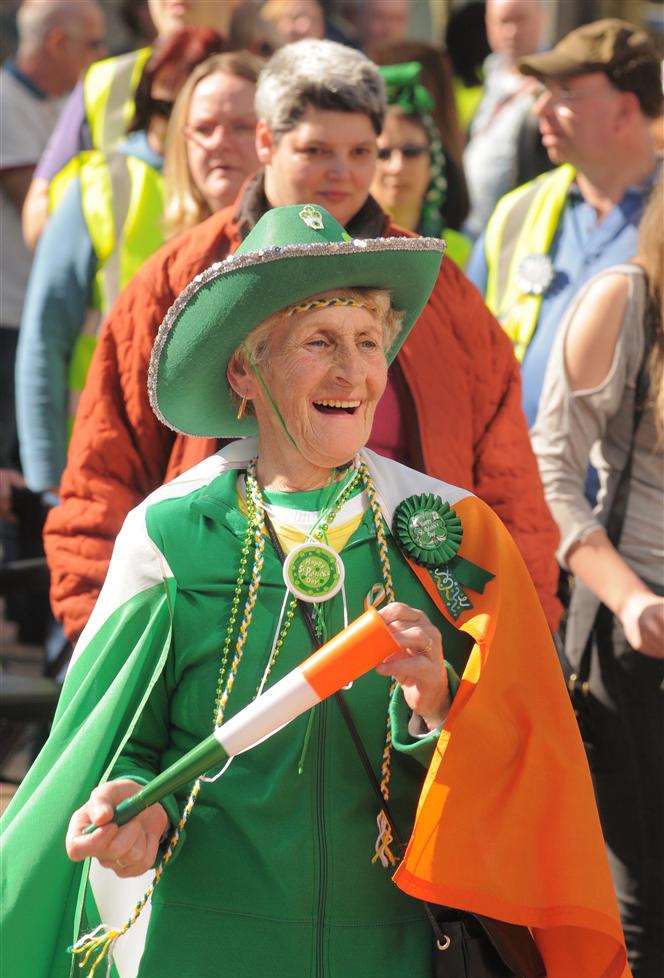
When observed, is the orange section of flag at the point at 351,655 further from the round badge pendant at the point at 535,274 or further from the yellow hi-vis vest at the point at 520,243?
the round badge pendant at the point at 535,274

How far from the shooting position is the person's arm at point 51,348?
15.8 ft

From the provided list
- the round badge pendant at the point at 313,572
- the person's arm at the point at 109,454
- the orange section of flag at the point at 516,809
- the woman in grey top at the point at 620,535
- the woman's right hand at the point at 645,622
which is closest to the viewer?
the orange section of flag at the point at 516,809

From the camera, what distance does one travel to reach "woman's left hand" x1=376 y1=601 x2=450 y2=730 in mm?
2393

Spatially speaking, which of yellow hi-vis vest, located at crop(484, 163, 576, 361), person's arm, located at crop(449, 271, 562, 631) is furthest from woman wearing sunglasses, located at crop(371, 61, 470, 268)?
person's arm, located at crop(449, 271, 562, 631)

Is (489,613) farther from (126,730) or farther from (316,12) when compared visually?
(316,12)

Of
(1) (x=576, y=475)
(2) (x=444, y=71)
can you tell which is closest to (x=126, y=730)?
(1) (x=576, y=475)

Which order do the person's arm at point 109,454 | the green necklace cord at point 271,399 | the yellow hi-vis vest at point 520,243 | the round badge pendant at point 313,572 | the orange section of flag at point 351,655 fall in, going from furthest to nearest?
the yellow hi-vis vest at point 520,243, the person's arm at point 109,454, the green necklace cord at point 271,399, the round badge pendant at point 313,572, the orange section of flag at point 351,655

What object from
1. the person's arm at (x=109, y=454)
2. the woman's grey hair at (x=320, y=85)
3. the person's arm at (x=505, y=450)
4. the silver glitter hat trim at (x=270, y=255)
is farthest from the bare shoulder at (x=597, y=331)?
the silver glitter hat trim at (x=270, y=255)

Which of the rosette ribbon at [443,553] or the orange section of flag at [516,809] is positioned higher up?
the rosette ribbon at [443,553]

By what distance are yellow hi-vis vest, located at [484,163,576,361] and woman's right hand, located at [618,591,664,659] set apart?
140 cm

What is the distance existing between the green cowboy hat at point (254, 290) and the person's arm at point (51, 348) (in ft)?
6.43

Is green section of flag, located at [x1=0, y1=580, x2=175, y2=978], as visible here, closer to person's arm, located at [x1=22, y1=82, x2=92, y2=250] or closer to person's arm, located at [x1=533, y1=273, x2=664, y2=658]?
person's arm, located at [x1=533, y1=273, x2=664, y2=658]

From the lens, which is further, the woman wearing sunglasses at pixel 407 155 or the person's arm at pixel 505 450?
the woman wearing sunglasses at pixel 407 155

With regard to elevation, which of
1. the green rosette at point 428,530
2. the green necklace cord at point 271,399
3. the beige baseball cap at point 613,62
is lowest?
the green rosette at point 428,530
